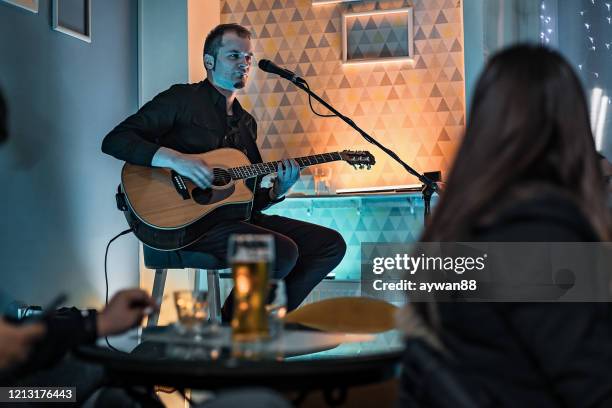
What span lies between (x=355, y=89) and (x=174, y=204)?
1.70m

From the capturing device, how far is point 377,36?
4.22 metres

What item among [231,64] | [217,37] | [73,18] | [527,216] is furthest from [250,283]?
[73,18]

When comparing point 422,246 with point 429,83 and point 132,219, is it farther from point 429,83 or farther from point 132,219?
point 429,83

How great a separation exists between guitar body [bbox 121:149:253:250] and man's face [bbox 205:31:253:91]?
1.61 ft

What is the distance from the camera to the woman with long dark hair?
900 mm

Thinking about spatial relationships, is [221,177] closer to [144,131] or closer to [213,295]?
[144,131]

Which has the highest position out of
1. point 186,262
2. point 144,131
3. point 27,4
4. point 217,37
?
point 27,4

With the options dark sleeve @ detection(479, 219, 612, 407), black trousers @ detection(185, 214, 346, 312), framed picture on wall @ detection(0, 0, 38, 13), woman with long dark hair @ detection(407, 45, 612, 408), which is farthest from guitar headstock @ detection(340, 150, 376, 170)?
dark sleeve @ detection(479, 219, 612, 407)

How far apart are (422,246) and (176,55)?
335 cm

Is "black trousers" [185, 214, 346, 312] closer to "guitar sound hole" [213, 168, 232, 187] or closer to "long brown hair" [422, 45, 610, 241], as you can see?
"guitar sound hole" [213, 168, 232, 187]

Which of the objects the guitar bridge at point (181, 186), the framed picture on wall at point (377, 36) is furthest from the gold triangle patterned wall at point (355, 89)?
the guitar bridge at point (181, 186)

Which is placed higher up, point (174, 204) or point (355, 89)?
point (355, 89)

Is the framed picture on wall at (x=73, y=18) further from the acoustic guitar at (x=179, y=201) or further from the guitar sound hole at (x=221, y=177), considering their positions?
the guitar sound hole at (x=221, y=177)

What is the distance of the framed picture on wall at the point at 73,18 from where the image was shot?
346 centimetres
